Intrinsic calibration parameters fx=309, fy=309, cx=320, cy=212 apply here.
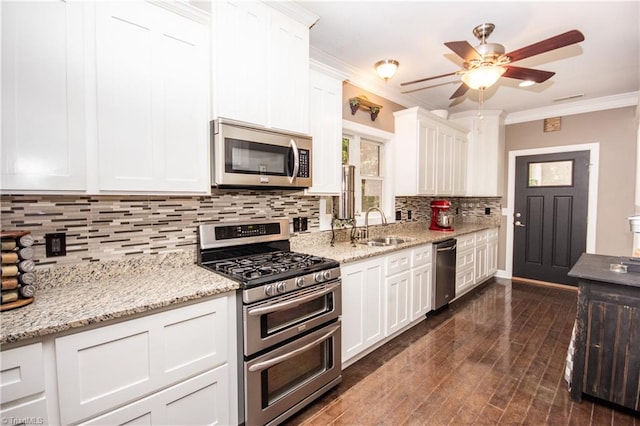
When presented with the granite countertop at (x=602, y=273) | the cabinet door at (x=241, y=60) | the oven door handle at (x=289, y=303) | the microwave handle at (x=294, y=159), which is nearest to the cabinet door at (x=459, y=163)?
the granite countertop at (x=602, y=273)

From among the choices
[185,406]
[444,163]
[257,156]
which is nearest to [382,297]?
[257,156]

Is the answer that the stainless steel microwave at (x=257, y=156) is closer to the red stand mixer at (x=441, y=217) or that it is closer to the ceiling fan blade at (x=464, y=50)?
the ceiling fan blade at (x=464, y=50)

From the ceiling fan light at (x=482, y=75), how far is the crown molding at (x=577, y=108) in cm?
308

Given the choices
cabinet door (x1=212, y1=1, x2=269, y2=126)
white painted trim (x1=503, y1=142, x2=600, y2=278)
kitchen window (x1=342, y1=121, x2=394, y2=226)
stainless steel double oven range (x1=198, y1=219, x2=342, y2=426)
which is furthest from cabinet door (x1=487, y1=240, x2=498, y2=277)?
cabinet door (x1=212, y1=1, x2=269, y2=126)

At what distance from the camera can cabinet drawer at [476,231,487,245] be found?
14.5ft

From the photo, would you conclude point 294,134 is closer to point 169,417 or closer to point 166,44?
point 166,44

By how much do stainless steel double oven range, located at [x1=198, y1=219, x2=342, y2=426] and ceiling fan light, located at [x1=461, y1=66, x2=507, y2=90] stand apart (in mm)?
1716

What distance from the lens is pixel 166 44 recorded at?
5.51ft

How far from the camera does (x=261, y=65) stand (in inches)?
80.2

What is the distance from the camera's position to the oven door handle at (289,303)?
5.43 ft

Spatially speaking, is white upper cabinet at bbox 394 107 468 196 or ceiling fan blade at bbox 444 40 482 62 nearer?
ceiling fan blade at bbox 444 40 482 62

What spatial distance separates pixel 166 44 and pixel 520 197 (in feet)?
17.1

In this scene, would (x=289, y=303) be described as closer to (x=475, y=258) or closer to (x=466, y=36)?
(x=466, y=36)

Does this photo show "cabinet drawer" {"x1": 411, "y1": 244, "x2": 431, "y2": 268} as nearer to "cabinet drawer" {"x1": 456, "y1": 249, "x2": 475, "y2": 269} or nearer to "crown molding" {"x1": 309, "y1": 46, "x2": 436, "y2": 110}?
"cabinet drawer" {"x1": 456, "y1": 249, "x2": 475, "y2": 269}
